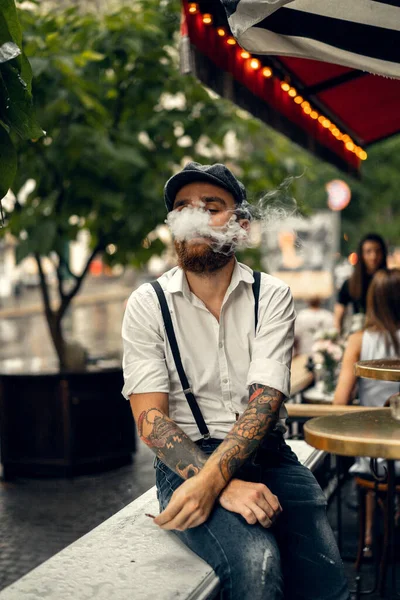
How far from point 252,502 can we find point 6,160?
128cm

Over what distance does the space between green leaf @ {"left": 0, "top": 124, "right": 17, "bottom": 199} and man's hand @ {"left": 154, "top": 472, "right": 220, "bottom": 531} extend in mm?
1066

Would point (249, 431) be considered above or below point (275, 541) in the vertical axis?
above

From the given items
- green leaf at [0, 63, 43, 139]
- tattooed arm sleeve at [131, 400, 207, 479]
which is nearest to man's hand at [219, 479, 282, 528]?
tattooed arm sleeve at [131, 400, 207, 479]

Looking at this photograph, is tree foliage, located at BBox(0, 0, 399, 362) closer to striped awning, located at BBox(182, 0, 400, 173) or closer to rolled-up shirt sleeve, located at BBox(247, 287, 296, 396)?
striped awning, located at BBox(182, 0, 400, 173)

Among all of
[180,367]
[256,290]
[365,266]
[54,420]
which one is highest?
[256,290]

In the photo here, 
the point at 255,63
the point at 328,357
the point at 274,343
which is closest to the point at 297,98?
the point at 255,63

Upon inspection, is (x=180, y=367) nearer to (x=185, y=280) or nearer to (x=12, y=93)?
(x=185, y=280)

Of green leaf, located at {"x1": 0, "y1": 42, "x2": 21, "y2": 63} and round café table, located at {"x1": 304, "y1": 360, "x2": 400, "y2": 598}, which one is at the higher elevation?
green leaf, located at {"x1": 0, "y1": 42, "x2": 21, "y2": 63}

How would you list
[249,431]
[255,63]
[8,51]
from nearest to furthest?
1. [8,51]
2. [249,431]
3. [255,63]

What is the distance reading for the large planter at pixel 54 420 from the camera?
6305 mm

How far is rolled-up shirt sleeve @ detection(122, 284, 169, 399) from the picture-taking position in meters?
2.70

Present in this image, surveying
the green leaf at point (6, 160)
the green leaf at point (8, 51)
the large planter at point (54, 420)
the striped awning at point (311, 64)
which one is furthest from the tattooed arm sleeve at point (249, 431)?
the large planter at point (54, 420)

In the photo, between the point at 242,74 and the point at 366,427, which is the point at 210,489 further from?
the point at 242,74

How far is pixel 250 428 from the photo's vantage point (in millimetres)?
2570
